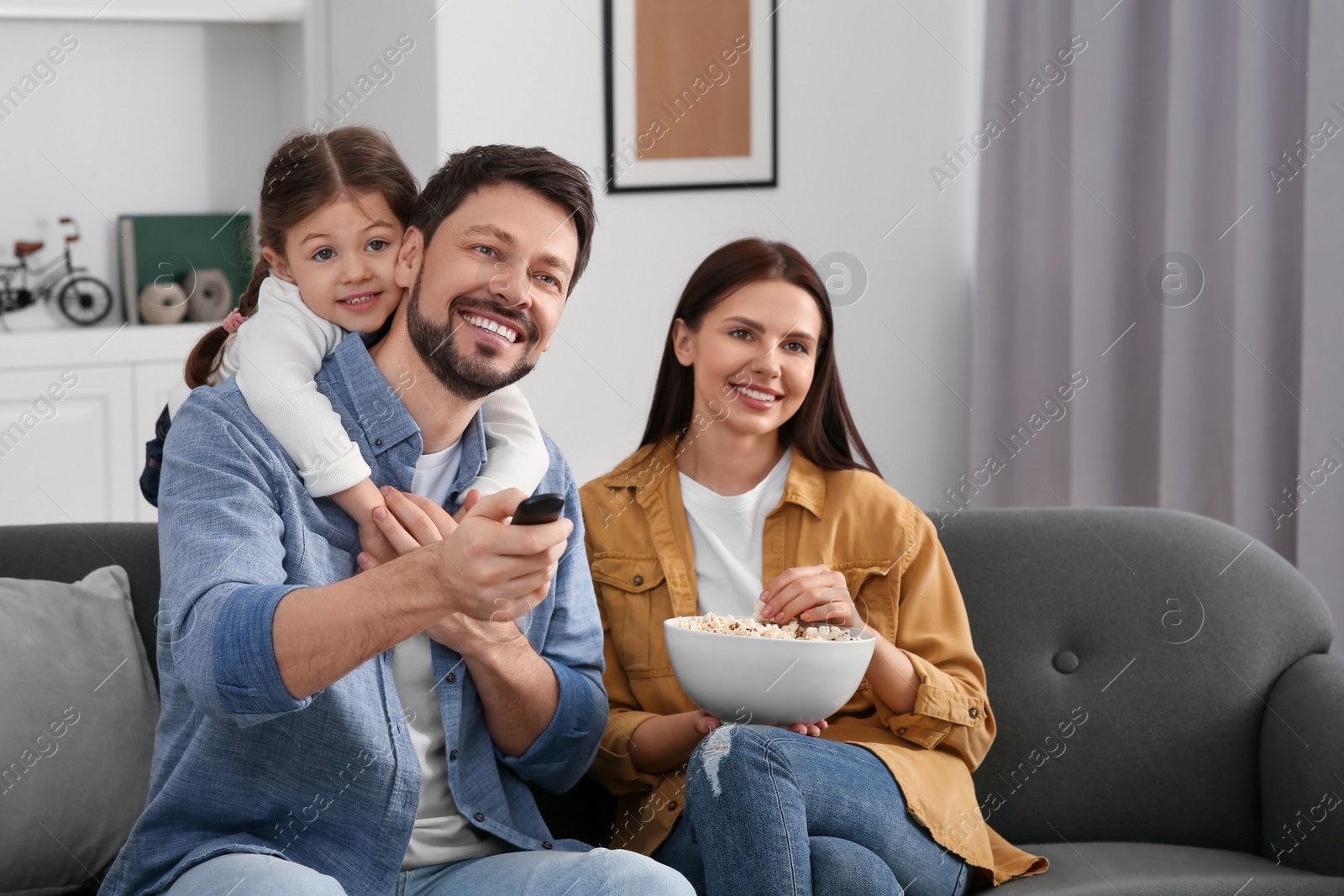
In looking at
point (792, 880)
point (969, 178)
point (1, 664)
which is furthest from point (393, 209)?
point (969, 178)

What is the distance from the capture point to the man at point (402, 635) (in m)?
1.18

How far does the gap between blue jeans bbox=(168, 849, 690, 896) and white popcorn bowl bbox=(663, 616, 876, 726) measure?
0.70 ft

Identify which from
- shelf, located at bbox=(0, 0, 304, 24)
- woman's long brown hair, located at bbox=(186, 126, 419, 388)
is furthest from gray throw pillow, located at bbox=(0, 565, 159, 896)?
shelf, located at bbox=(0, 0, 304, 24)

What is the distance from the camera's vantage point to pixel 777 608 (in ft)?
5.30

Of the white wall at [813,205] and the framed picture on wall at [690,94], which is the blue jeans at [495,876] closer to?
the white wall at [813,205]

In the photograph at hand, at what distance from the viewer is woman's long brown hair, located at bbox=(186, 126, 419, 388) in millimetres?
1605

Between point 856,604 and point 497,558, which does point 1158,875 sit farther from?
point 497,558

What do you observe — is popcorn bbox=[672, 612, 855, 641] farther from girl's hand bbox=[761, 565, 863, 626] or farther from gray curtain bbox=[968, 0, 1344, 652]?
gray curtain bbox=[968, 0, 1344, 652]

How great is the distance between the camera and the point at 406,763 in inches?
55.1

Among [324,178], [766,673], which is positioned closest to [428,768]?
[766,673]

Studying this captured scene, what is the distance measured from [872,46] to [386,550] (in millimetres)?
2435

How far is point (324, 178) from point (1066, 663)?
1.27 m

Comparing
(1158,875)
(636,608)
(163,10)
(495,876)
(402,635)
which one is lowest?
(1158,875)

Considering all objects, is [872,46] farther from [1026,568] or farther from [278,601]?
[278,601]
